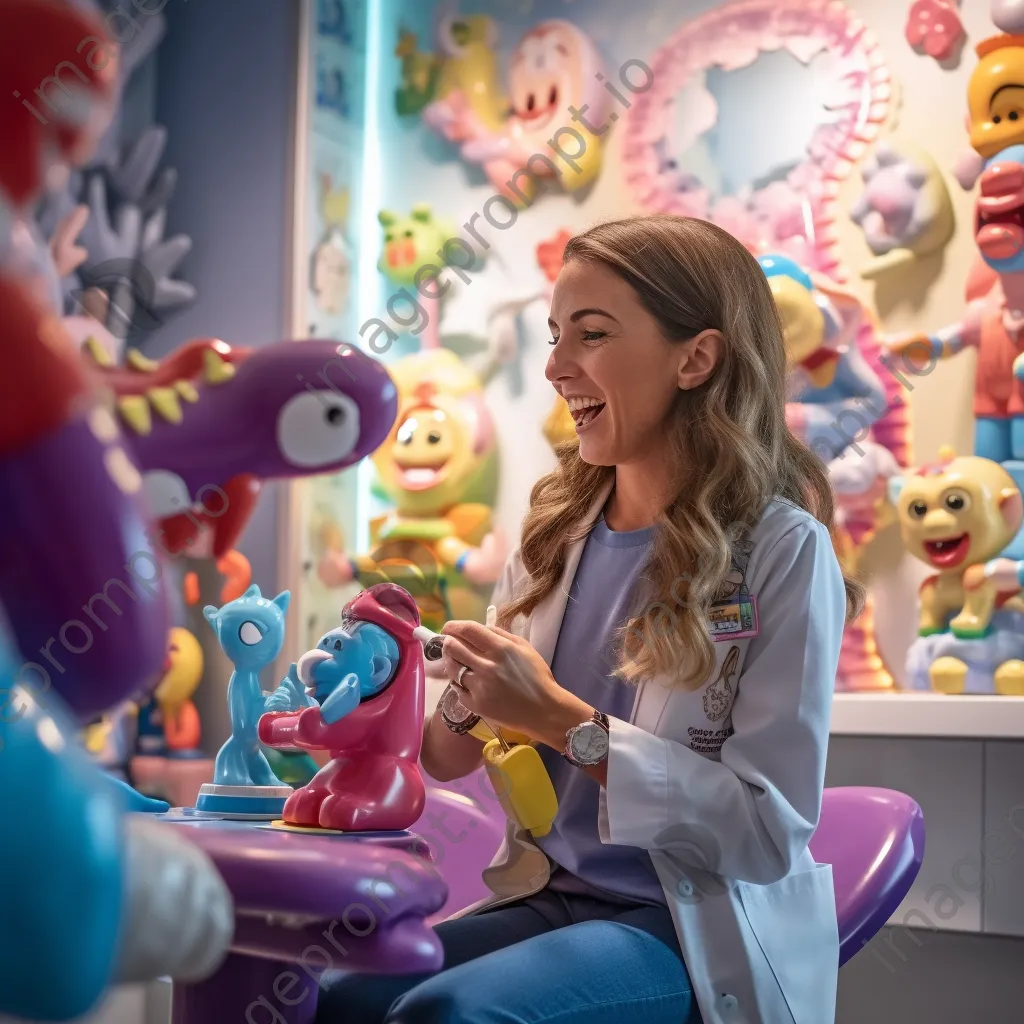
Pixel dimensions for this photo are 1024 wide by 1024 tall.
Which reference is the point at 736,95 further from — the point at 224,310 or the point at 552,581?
the point at 552,581

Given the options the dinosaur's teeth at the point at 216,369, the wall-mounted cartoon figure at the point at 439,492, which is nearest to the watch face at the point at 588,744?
the dinosaur's teeth at the point at 216,369

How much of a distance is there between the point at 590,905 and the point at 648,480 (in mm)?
462

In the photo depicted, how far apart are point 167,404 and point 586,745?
494 millimetres

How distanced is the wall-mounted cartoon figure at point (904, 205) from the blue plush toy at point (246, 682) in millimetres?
1464

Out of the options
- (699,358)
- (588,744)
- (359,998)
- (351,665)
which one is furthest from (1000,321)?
(359,998)

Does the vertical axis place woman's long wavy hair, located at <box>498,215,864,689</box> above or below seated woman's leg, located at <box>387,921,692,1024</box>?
above

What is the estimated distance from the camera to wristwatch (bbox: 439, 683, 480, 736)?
1354 millimetres

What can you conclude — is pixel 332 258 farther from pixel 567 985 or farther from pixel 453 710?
pixel 567 985

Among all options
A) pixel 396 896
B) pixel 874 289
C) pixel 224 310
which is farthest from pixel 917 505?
pixel 224 310

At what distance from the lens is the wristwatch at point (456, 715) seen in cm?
135

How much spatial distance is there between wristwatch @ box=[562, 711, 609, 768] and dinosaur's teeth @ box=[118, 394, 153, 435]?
480mm

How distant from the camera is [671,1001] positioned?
1.10 meters

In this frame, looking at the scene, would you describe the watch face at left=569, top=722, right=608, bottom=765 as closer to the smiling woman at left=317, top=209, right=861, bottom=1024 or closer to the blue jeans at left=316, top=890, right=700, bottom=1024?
the smiling woman at left=317, top=209, right=861, bottom=1024

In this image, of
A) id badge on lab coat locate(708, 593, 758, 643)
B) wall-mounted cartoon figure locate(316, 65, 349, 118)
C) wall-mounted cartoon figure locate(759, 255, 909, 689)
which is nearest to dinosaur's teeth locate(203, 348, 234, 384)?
id badge on lab coat locate(708, 593, 758, 643)
